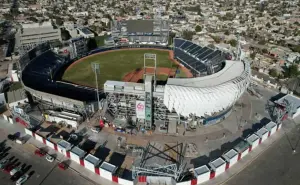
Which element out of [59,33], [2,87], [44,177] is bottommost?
[44,177]

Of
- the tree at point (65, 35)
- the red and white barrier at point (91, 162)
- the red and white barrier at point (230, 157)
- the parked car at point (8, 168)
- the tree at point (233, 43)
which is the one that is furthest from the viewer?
the tree at point (65, 35)

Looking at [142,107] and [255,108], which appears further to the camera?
[255,108]

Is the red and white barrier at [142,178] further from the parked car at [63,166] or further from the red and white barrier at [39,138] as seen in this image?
the red and white barrier at [39,138]

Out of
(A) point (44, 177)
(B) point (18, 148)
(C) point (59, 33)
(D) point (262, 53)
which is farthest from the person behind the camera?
(C) point (59, 33)

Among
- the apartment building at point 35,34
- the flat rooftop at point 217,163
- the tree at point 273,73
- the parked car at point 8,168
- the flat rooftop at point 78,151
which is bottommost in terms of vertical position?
the parked car at point 8,168

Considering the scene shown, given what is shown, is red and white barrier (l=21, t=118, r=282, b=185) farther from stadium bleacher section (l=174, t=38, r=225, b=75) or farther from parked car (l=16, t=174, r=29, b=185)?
stadium bleacher section (l=174, t=38, r=225, b=75)

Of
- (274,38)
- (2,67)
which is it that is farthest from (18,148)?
(274,38)

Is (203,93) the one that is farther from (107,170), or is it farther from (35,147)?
(35,147)

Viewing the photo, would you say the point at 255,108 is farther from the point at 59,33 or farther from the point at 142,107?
the point at 59,33

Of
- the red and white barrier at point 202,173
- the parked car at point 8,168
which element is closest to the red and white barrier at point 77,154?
the parked car at point 8,168
